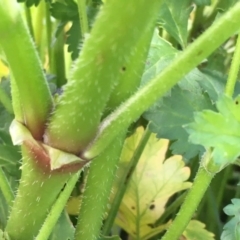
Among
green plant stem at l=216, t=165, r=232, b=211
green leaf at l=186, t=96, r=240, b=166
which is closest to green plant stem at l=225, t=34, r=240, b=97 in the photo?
green leaf at l=186, t=96, r=240, b=166

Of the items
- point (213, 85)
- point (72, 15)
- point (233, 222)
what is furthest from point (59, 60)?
point (233, 222)

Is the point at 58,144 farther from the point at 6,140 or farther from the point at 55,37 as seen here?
the point at 55,37

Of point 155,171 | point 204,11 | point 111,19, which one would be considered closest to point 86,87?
point 111,19

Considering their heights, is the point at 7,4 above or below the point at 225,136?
above

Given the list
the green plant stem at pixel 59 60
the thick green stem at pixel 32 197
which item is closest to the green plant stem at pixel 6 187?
the thick green stem at pixel 32 197

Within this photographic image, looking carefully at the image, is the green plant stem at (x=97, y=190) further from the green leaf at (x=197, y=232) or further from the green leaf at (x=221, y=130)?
the green leaf at (x=197, y=232)

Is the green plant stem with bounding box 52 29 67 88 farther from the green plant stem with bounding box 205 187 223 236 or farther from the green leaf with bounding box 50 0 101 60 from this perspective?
the green plant stem with bounding box 205 187 223 236
